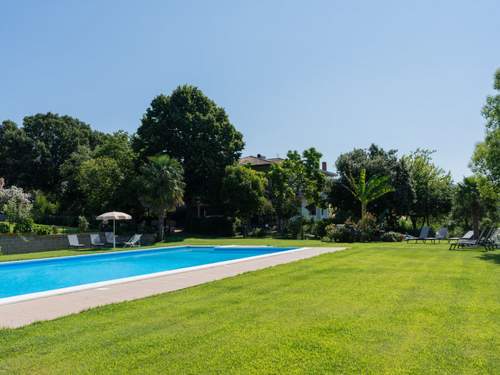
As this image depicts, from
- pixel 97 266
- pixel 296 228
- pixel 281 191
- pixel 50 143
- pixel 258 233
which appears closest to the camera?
pixel 97 266

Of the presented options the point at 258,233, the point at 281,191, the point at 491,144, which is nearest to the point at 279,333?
the point at 491,144

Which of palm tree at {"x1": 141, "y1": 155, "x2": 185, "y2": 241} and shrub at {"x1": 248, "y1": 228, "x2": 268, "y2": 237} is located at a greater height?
palm tree at {"x1": 141, "y1": 155, "x2": 185, "y2": 241}

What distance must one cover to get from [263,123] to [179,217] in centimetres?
1552

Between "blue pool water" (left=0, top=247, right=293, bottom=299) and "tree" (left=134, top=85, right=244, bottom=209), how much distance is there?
506 inches

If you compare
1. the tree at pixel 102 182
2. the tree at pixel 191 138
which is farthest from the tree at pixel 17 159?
the tree at pixel 191 138

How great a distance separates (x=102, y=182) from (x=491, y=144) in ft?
88.4

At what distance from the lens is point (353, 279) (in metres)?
10.1

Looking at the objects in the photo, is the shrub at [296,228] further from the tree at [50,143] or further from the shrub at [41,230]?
Answer: the tree at [50,143]

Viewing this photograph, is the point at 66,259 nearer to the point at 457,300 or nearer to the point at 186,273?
the point at 186,273

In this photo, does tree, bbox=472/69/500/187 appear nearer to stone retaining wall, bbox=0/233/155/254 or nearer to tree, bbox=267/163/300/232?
tree, bbox=267/163/300/232

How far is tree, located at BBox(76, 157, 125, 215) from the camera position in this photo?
34.2 metres

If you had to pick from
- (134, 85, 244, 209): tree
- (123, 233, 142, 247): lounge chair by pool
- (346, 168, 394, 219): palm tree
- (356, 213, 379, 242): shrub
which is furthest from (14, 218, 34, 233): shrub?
(346, 168, 394, 219): palm tree

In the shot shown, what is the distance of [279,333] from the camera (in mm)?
5492

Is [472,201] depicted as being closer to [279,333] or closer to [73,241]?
[73,241]
